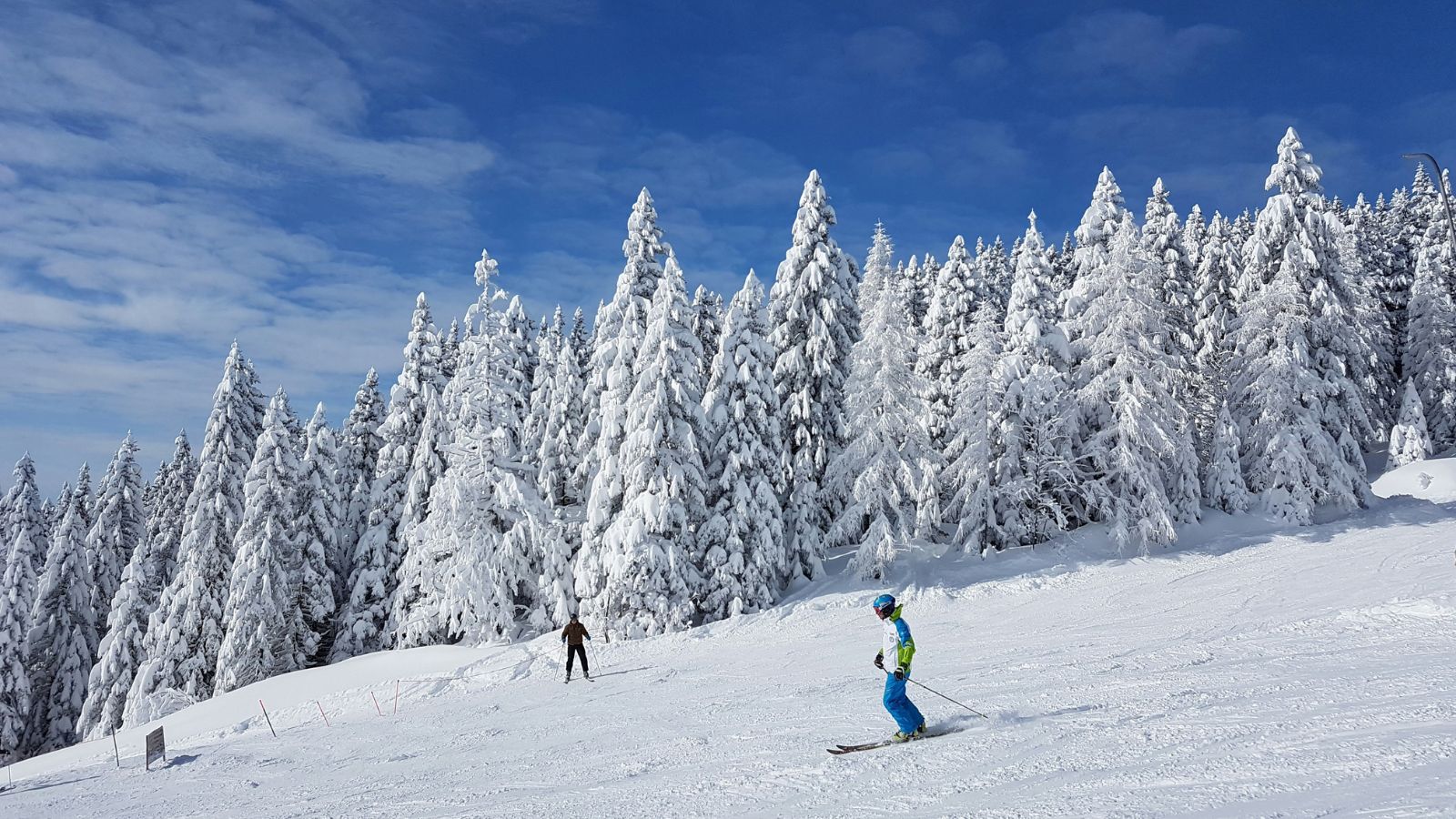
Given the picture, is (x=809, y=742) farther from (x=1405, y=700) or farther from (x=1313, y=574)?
(x=1313, y=574)

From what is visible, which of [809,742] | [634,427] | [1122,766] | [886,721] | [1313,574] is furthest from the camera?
[634,427]

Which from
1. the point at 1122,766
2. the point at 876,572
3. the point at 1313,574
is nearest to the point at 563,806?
the point at 1122,766

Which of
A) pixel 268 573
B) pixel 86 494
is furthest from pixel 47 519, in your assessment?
pixel 268 573

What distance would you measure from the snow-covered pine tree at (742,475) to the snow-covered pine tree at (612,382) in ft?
9.87

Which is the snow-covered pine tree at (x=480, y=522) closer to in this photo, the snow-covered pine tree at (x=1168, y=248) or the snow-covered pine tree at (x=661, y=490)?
the snow-covered pine tree at (x=661, y=490)

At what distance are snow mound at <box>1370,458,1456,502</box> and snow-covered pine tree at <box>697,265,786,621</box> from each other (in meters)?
25.8

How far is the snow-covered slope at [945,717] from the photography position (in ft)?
25.5

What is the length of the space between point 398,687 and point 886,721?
643 inches

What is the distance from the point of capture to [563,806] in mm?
9336

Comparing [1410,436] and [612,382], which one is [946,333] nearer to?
[612,382]

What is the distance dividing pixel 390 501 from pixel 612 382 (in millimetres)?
14670

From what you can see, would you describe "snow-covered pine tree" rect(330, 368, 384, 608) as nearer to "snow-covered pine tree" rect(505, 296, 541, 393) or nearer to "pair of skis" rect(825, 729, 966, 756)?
"snow-covered pine tree" rect(505, 296, 541, 393)

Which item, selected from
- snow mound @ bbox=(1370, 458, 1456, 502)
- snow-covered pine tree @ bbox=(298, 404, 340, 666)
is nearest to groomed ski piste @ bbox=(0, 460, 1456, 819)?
snow mound @ bbox=(1370, 458, 1456, 502)

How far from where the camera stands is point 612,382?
2689cm
